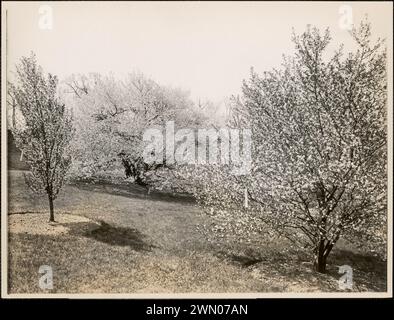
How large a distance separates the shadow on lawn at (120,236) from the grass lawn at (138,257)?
2 cm

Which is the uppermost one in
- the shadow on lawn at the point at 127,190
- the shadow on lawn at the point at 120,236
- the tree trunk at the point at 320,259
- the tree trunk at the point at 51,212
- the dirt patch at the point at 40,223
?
the shadow on lawn at the point at 127,190

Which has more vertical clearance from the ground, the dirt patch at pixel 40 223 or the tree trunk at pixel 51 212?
the tree trunk at pixel 51 212

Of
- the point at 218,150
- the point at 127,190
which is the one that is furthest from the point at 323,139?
the point at 127,190

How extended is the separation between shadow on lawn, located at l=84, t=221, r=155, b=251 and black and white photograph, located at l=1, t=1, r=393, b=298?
0.02 metres

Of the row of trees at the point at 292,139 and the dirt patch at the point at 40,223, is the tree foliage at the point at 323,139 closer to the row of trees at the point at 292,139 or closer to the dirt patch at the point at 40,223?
the row of trees at the point at 292,139

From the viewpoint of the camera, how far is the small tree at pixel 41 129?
297 inches

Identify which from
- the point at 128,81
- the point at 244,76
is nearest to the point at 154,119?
the point at 128,81

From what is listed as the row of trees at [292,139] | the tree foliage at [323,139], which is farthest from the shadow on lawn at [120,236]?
the tree foliage at [323,139]

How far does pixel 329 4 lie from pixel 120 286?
5.51 m

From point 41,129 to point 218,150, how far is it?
115 inches

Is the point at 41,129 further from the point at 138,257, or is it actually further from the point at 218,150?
the point at 218,150

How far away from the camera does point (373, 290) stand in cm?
757

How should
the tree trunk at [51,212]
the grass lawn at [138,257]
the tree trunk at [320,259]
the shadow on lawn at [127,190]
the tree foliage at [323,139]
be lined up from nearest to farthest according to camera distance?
the tree foliage at [323,139] < the grass lawn at [138,257] < the tree trunk at [320,259] < the tree trunk at [51,212] < the shadow on lawn at [127,190]
